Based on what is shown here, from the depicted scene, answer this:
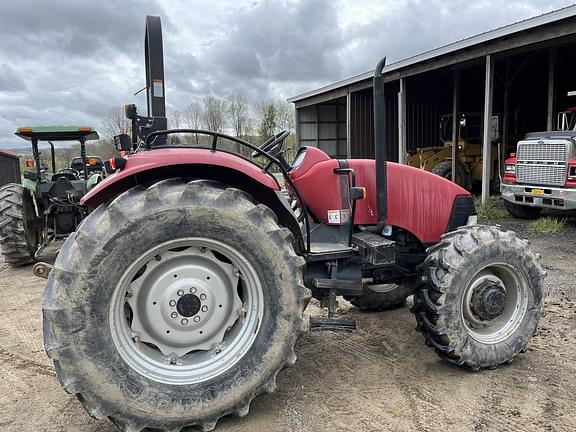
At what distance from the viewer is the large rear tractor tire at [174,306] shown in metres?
2.18

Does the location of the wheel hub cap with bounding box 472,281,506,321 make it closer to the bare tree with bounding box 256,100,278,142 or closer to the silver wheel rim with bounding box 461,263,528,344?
the silver wheel rim with bounding box 461,263,528,344

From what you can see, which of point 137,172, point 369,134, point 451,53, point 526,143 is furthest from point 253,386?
point 369,134

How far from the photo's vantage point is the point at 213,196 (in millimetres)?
2359

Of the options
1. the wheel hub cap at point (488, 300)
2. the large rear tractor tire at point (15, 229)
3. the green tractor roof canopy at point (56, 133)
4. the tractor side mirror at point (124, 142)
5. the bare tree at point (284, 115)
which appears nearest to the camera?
the tractor side mirror at point (124, 142)

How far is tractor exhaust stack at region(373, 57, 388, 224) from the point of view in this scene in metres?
2.92

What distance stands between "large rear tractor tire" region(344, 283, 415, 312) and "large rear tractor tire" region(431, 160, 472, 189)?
10.3m

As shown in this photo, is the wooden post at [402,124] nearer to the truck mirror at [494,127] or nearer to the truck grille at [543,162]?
the truck mirror at [494,127]

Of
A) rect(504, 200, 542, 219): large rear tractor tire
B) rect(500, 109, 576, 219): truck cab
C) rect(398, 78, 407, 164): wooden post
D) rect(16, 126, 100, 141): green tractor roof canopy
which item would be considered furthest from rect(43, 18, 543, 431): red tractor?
rect(398, 78, 407, 164): wooden post

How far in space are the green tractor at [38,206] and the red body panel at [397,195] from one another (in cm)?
449

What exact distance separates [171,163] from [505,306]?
94.9 inches

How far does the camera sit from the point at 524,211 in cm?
978

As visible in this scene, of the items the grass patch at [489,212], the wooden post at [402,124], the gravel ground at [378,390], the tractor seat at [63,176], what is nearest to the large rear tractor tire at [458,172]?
the wooden post at [402,124]

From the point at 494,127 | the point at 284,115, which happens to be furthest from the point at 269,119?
the point at 494,127

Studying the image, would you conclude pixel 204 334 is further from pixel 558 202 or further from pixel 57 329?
pixel 558 202
